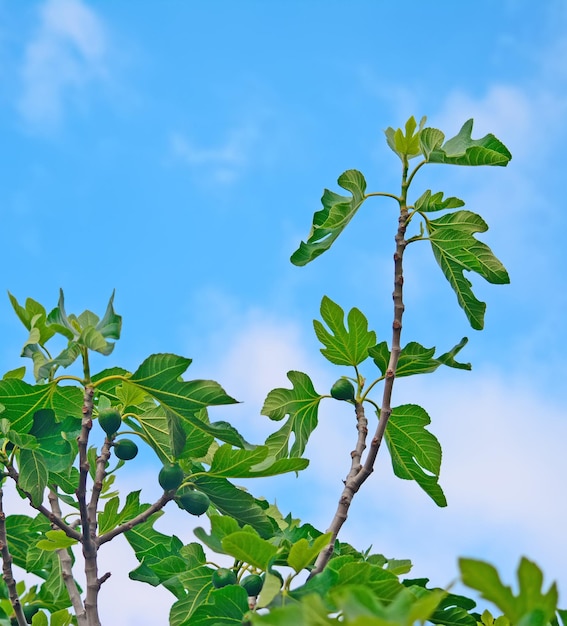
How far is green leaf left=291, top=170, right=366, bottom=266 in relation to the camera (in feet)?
11.3

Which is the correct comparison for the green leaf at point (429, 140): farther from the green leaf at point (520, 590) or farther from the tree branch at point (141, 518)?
the green leaf at point (520, 590)

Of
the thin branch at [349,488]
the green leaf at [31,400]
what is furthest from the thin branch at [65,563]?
the thin branch at [349,488]

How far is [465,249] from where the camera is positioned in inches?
136

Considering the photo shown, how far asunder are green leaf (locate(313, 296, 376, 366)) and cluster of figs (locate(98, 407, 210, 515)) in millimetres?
820

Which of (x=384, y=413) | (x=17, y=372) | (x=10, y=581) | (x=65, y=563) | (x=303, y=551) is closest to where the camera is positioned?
(x=303, y=551)

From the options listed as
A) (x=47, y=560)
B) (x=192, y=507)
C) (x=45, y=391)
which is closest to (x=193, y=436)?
(x=192, y=507)

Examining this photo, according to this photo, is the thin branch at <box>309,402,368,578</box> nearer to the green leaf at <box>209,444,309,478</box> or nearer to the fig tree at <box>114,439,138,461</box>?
the green leaf at <box>209,444,309,478</box>

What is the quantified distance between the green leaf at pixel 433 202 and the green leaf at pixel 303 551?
183cm

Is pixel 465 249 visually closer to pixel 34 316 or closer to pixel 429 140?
pixel 429 140

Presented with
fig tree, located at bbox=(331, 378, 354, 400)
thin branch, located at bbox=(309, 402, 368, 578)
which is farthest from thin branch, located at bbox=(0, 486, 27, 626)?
fig tree, located at bbox=(331, 378, 354, 400)

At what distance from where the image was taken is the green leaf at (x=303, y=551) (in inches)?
76.3

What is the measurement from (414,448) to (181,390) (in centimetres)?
118

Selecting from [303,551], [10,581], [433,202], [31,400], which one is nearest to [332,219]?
[433,202]

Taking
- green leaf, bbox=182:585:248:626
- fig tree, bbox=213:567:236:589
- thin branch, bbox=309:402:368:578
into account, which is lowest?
green leaf, bbox=182:585:248:626
